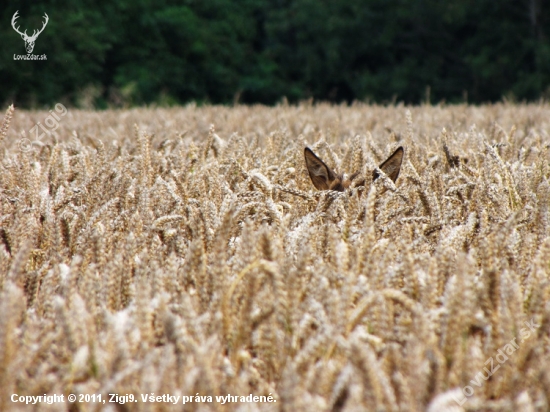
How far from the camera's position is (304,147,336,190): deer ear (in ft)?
9.31

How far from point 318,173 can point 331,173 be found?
0.21 feet

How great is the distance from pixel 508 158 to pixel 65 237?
2.43 metres

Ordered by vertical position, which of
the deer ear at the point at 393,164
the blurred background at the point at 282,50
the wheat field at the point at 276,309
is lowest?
the wheat field at the point at 276,309

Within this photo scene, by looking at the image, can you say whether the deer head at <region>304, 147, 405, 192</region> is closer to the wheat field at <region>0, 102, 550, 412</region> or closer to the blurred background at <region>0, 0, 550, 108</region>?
the wheat field at <region>0, 102, 550, 412</region>

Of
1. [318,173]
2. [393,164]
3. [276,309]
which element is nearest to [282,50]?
[318,173]

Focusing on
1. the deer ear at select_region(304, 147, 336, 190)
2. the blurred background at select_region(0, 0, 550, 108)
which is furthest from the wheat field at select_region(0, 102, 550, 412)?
the blurred background at select_region(0, 0, 550, 108)

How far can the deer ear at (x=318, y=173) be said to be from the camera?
284cm

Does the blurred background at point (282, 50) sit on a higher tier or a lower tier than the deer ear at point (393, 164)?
higher

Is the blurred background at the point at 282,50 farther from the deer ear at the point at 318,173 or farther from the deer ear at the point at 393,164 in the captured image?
the deer ear at the point at 393,164

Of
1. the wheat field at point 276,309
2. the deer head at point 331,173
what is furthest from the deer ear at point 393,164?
the wheat field at point 276,309

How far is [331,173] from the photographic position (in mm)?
2883

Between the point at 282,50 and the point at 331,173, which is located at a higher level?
the point at 282,50

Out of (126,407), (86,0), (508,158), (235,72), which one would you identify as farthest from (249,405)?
(235,72)

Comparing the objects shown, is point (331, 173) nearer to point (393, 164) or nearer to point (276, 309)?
point (393, 164)
